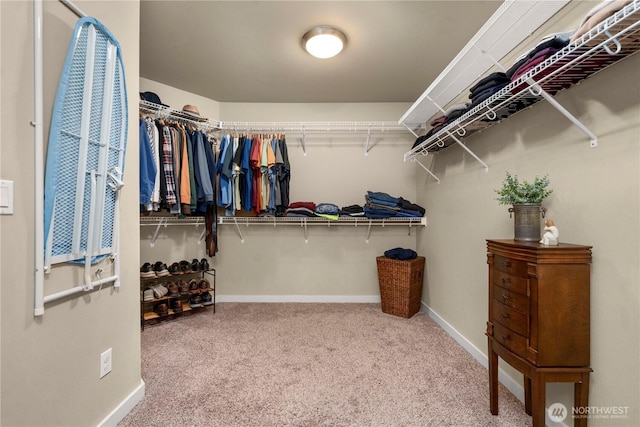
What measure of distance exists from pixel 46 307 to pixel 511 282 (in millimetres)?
1892

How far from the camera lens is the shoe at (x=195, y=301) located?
2.79 metres

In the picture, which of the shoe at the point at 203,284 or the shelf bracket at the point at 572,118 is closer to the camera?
the shelf bracket at the point at 572,118

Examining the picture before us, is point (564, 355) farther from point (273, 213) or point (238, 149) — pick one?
point (238, 149)

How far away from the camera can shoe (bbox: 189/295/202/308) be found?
2.79m

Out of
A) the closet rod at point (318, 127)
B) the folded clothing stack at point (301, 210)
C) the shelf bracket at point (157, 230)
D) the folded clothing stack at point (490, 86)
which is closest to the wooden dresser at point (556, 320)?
the folded clothing stack at point (490, 86)

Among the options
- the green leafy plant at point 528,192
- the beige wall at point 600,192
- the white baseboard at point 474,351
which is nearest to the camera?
the beige wall at point 600,192

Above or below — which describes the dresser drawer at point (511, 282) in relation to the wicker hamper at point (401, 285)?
above

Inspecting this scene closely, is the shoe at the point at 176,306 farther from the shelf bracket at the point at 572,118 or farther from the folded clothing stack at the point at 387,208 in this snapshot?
the shelf bracket at the point at 572,118

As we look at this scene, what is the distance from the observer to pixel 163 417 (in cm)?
143

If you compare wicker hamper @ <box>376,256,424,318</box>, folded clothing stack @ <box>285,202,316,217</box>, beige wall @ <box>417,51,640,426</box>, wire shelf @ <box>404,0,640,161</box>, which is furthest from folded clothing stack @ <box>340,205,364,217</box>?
wire shelf @ <box>404,0,640,161</box>

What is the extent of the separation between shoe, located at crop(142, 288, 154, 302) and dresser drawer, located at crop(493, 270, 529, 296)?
2680 millimetres

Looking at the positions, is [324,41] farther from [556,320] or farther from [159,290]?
[159,290]

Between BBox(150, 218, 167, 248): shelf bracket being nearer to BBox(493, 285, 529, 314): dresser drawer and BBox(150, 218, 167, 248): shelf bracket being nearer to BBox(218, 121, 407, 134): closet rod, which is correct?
BBox(218, 121, 407, 134): closet rod

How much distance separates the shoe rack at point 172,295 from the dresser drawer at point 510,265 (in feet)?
7.97
